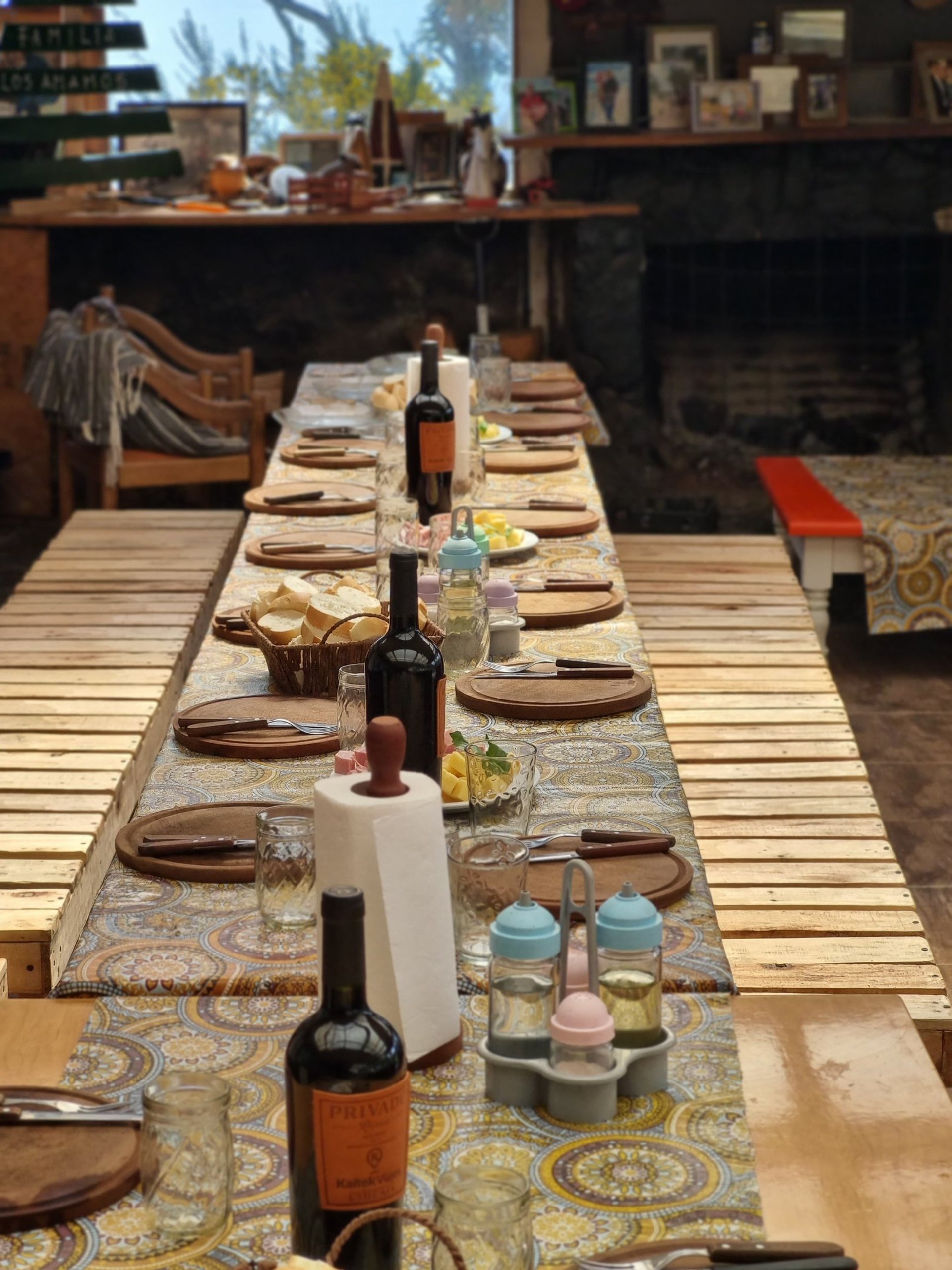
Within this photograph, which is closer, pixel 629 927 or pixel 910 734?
pixel 629 927

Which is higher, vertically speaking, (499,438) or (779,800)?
(499,438)

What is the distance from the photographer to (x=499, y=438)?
4.30 meters

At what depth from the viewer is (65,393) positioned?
18.9 ft

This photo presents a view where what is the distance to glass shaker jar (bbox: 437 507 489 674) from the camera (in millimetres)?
2457

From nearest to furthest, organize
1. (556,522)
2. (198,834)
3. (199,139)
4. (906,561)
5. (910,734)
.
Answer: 1. (198,834)
2. (556,522)
3. (910,734)
4. (906,561)
5. (199,139)

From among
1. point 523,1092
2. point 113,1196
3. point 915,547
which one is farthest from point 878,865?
point 915,547

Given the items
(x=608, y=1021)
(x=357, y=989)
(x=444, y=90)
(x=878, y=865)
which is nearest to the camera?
(x=357, y=989)

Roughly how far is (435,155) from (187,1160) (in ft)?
21.5

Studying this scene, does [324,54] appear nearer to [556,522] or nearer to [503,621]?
[556,522]

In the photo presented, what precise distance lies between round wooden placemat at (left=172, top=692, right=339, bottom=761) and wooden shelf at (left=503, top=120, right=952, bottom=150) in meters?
4.70

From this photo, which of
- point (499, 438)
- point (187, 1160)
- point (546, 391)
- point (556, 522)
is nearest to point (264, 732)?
point (187, 1160)

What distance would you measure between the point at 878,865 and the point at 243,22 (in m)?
6.18

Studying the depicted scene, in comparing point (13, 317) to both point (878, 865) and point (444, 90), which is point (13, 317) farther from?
point (878, 865)

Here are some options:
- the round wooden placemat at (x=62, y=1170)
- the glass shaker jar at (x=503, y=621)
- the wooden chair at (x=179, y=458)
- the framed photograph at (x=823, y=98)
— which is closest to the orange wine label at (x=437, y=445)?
the glass shaker jar at (x=503, y=621)
